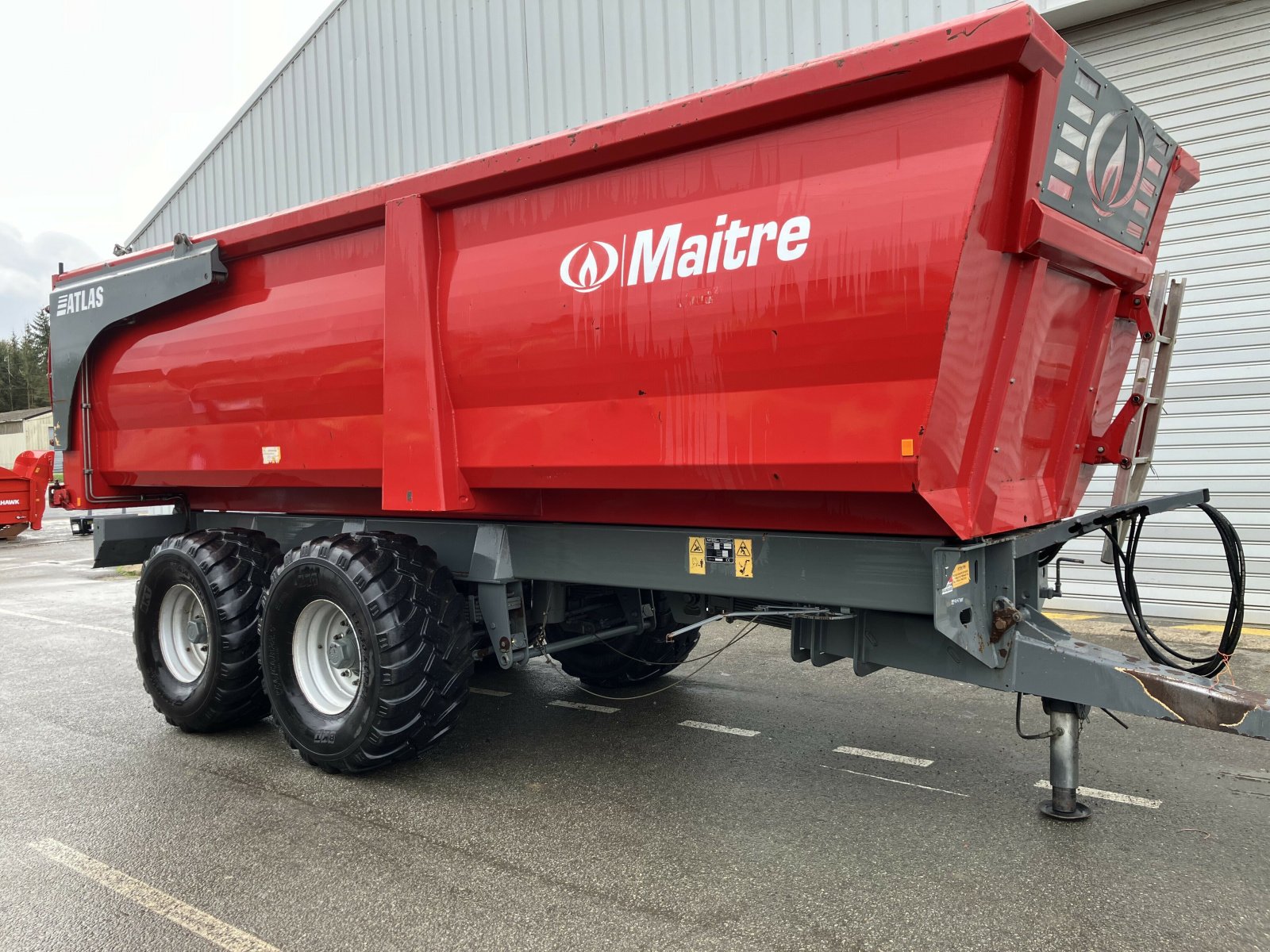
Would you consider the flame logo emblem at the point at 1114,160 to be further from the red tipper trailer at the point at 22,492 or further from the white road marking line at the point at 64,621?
the red tipper trailer at the point at 22,492

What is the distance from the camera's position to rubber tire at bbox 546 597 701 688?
5953mm

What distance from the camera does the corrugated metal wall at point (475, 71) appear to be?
884 centimetres

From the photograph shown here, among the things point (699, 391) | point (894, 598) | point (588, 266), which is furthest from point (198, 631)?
point (894, 598)

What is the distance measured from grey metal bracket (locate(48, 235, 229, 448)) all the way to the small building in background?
46909 mm

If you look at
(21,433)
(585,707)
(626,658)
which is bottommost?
(585,707)

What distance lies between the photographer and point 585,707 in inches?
229

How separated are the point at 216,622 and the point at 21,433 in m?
55.9

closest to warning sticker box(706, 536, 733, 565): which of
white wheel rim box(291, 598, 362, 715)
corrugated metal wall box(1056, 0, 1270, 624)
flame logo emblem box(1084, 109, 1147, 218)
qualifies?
flame logo emblem box(1084, 109, 1147, 218)

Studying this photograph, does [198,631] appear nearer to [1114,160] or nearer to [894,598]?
[894,598]

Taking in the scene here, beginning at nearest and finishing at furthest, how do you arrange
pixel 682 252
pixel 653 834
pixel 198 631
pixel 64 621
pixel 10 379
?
pixel 682 252, pixel 653 834, pixel 198 631, pixel 64 621, pixel 10 379

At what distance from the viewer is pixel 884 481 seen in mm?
3258

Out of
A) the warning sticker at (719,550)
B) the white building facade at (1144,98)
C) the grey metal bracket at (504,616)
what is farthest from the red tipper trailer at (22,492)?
the warning sticker at (719,550)

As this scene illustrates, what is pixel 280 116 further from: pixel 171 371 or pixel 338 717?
pixel 338 717

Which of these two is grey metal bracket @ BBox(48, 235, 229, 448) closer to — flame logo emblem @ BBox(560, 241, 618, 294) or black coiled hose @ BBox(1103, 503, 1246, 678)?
flame logo emblem @ BBox(560, 241, 618, 294)
